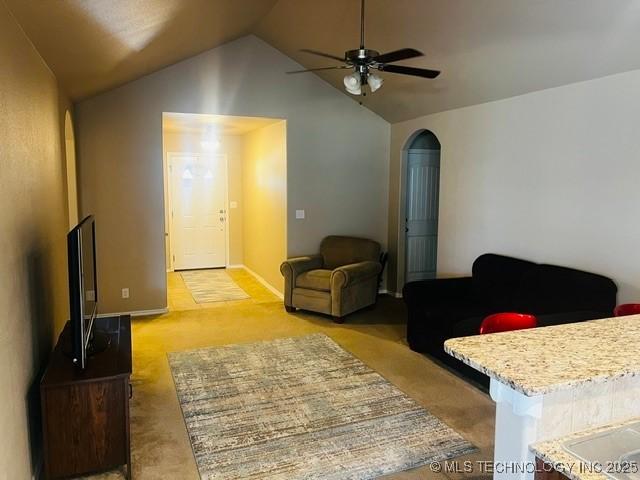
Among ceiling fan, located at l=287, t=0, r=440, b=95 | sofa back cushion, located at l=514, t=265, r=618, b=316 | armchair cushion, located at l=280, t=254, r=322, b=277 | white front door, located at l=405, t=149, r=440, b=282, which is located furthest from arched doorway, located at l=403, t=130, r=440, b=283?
ceiling fan, located at l=287, t=0, r=440, b=95

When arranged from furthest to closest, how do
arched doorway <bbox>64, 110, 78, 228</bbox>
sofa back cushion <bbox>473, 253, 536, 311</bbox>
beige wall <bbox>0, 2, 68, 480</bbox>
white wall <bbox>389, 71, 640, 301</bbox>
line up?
arched doorway <bbox>64, 110, 78, 228</bbox> → sofa back cushion <bbox>473, 253, 536, 311</bbox> → white wall <bbox>389, 71, 640, 301</bbox> → beige wall <bbox>0, 2, 68, 480</bbox>

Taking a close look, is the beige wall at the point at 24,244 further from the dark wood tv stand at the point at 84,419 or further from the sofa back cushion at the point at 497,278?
the sofa back cushion at the point at 497,278

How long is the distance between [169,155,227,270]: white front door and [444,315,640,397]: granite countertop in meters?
7.19

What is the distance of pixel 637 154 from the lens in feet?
10.6

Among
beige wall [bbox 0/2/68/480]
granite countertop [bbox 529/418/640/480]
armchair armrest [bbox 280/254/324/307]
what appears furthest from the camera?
armchair armrest [bbox 280/254/324/307]

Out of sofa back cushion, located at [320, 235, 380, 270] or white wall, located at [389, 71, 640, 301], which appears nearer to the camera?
white wall, located at [389, 71, 640, 301]

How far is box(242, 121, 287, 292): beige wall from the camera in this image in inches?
239

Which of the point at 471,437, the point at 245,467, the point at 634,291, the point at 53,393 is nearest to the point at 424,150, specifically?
the point at 634,291

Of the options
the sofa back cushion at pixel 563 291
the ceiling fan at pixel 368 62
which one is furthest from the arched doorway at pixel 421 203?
the ceiling fan at pixel 368 62

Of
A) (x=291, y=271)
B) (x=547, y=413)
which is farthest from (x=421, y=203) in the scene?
(x=547, y=413)

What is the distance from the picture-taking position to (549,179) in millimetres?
3961

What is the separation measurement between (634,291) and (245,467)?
2816 millimetres

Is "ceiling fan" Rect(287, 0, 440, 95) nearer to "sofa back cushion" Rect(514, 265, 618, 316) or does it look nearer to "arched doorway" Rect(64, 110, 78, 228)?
"sofa back cushion" Rect(514, 265, 618, 316)

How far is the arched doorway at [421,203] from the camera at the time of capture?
6141 mm
